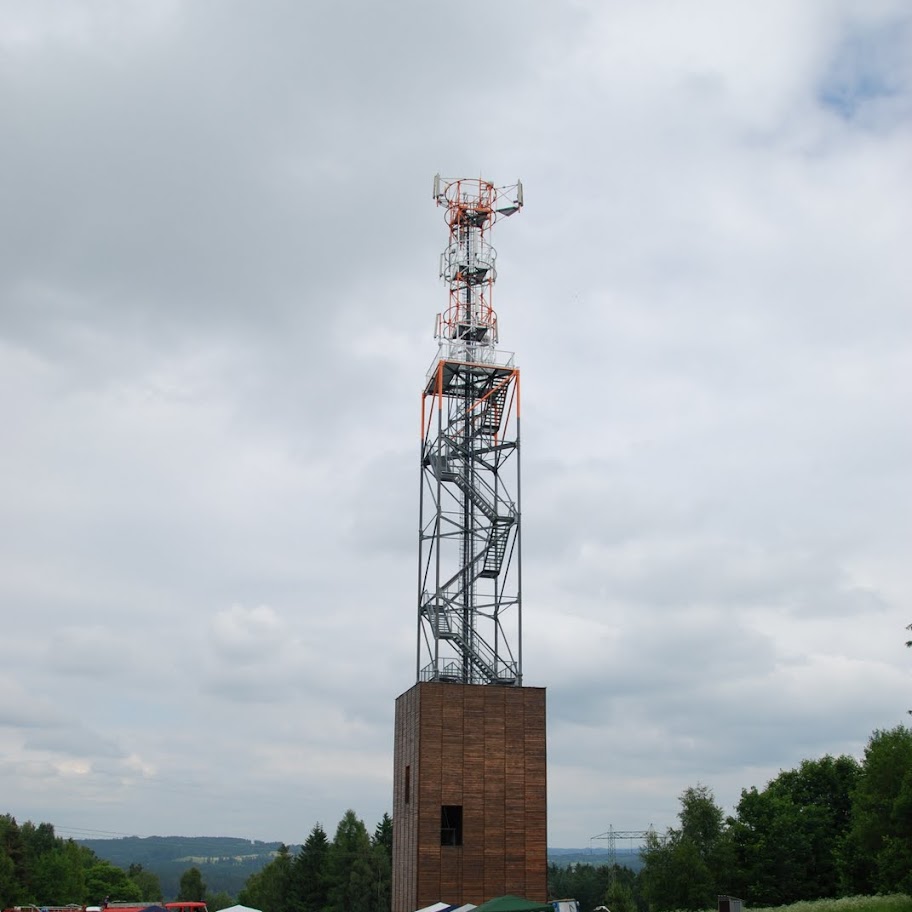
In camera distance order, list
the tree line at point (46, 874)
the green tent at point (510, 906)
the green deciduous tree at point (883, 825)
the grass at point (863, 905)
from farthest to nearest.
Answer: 1. the tree line at point (46, 874)
2. the green deciduous tree at point (883, 825)
3. the grass at point (863, 905)
4. the green tent at point (510, 906)

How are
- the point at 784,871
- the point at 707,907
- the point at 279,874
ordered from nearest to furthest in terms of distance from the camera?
the point at 707,907
the point at 784,871
the point at 279,874

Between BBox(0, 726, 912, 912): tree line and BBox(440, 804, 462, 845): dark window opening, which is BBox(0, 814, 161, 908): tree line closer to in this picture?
BBox(0, 726, 912, 912): tree line

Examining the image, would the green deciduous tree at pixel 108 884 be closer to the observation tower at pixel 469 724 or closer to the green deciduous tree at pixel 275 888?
the green deciduous tree at pixel 275 888

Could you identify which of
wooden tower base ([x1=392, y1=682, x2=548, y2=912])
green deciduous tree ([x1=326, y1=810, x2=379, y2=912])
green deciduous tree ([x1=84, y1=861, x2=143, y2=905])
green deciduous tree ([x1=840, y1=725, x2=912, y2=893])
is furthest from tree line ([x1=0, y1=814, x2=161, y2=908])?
green deciduous tree ([x1=840, y1=725, x2=912, y2=893])

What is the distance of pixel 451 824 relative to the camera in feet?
127

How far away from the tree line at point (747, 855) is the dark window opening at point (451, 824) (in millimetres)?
1965

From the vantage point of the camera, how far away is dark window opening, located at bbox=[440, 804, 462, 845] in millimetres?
38156

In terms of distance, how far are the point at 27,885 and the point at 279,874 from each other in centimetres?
2281

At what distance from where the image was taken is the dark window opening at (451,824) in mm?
38156

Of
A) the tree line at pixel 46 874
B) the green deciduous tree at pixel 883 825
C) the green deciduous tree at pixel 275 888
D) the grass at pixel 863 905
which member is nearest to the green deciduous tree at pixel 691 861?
the green deciduous tree at pixel 883 825

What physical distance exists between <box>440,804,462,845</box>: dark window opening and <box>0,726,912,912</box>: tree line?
1.96m

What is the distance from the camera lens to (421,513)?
44.8 meters

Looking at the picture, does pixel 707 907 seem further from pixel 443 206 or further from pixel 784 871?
A: pixel 443 206

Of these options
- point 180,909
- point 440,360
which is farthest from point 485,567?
point 180,909
